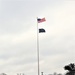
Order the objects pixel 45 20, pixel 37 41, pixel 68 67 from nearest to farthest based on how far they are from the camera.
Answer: pixel 68 67, pixel 45 20, pixel 37 41

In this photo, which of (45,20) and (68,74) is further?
(45,20)

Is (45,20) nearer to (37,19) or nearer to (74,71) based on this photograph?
(37,19)

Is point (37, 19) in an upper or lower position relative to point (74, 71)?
upper

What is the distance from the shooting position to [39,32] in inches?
2427

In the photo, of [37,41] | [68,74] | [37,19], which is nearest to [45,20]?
[37,19]

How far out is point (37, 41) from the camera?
210 feet

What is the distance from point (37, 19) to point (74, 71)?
13407mm

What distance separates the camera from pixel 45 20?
5878 centimetres

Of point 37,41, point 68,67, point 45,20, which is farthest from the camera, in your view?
point 37,41

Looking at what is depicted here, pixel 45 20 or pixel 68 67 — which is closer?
pixel 68 67

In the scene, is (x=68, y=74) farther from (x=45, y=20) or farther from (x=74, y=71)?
(x=45, y=20)

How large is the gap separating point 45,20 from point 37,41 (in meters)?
6.59

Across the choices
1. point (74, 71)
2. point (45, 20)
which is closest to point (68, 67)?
point (74, 71)

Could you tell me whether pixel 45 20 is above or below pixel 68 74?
above
